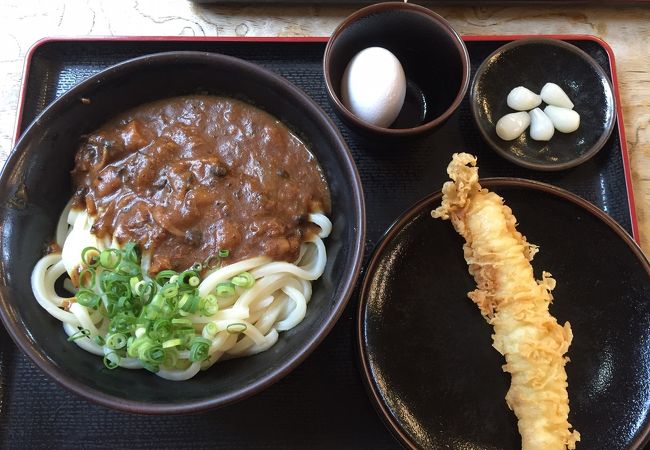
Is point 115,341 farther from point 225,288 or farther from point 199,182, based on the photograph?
point 199,182

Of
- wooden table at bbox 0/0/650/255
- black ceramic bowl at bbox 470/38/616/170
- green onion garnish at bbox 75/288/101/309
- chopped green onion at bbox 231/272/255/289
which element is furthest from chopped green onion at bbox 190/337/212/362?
wooden table at bbox 0/0/650/255

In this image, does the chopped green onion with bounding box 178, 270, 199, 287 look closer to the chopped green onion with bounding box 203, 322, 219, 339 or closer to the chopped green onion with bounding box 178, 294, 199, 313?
the chopped green onion with bounding box 178, 294, 199, 313

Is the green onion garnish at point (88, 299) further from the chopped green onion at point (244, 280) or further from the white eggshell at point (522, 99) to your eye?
the white eggshell at point (522, 99)

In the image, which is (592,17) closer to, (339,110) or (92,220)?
(339,110)

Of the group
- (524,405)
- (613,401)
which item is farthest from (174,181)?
(613,401)

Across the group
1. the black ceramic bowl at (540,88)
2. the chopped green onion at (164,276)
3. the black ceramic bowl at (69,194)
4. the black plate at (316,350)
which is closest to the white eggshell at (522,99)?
the black ceramic bowl at (540,88)

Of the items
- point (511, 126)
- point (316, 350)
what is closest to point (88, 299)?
point (316, 350)
